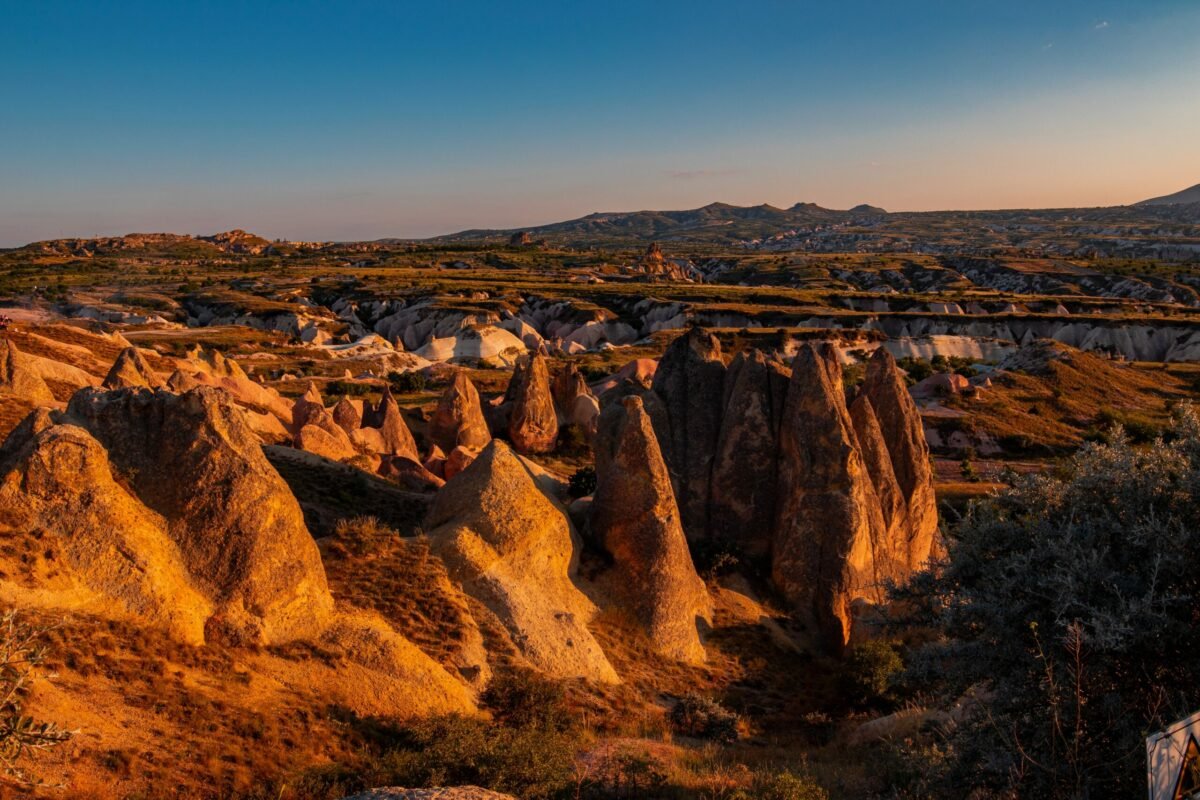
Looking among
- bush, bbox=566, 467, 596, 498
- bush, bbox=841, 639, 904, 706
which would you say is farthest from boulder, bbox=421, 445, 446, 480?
bush, bbox=841, 639, 904, 706

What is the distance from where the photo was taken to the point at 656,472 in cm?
1688

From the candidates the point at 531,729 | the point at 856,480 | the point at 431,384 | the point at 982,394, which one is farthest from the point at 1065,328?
the point at 531,729

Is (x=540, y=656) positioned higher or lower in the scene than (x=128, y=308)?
lower

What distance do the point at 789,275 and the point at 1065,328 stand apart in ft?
258

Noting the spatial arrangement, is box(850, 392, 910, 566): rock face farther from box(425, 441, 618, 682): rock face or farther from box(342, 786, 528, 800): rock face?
box(342, 786, 528, 800): rock face

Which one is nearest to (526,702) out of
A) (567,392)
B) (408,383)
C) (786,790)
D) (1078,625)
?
(786,790)

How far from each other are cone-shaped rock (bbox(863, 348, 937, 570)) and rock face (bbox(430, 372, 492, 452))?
17318 mm

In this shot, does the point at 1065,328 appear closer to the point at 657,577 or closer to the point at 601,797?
the point at 657,577

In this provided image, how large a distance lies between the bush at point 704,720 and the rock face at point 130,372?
63.8 ft

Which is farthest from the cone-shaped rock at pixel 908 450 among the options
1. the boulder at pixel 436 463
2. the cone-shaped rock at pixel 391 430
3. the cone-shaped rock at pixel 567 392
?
the cone-shaped rock at pixel 567 392

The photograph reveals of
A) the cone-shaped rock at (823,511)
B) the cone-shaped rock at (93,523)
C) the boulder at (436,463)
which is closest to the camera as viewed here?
the cone-shaped rock at (93,523)

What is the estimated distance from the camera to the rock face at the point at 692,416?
20594mm

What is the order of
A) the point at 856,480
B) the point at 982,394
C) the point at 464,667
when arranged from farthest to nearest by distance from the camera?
1. the point at 982,394
2. the point at 856,480
3. the point at 464,667

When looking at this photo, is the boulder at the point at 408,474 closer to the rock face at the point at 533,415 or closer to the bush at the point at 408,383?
the rock face at the point at 533,415
